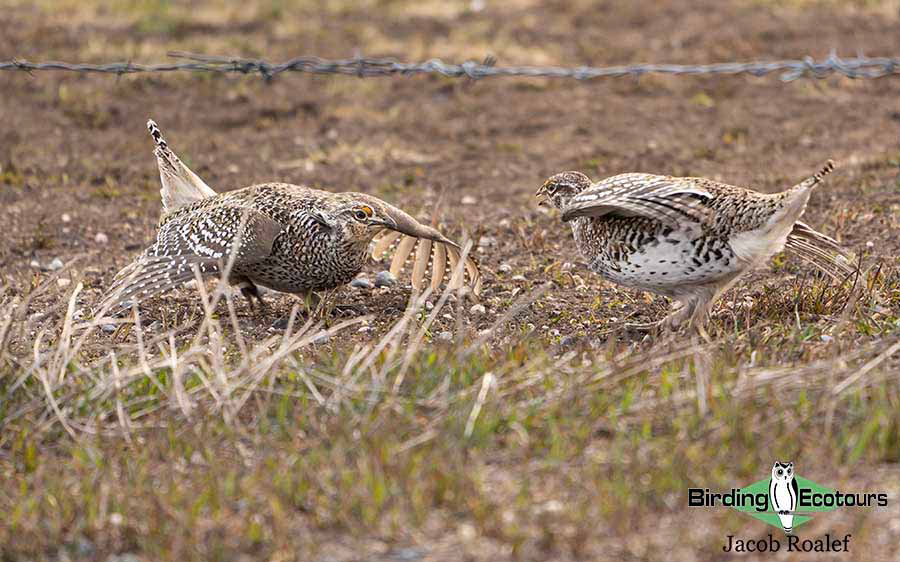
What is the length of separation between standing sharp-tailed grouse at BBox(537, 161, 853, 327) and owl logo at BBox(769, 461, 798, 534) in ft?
5.51

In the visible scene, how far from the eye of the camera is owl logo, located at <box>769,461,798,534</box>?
385cm

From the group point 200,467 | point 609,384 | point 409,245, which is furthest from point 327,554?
point 409,245

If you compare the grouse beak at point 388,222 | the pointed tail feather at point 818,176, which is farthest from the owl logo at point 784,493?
the grouse beak at point 388,222

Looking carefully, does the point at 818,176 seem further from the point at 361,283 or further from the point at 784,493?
the point at 361,283

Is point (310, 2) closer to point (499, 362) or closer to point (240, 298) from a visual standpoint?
point (240, 298)

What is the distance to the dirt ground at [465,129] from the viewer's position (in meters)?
7.20

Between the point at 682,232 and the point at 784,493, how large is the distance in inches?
79.4

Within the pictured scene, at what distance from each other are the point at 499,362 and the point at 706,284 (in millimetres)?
1445

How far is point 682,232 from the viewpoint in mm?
5738

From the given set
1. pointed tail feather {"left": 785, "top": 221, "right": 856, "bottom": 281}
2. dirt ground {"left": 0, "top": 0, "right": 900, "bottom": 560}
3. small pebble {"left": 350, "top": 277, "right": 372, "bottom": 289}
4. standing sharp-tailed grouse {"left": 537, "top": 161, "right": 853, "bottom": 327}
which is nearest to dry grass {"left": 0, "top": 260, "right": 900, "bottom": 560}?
standing sharp-tailed grouse {"left": 537, "top": 161, "right": 853, "bottom": 327}

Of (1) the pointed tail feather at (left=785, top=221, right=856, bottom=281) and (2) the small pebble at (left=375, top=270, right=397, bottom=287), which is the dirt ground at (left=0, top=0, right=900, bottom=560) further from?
(1) the pointed tail feather at (left=785, top=221, right=856, bottom=281)

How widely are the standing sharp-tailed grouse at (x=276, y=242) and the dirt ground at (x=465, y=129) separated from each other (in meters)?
0.29

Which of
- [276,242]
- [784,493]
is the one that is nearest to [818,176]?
[784,493]

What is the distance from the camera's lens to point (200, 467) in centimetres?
432
